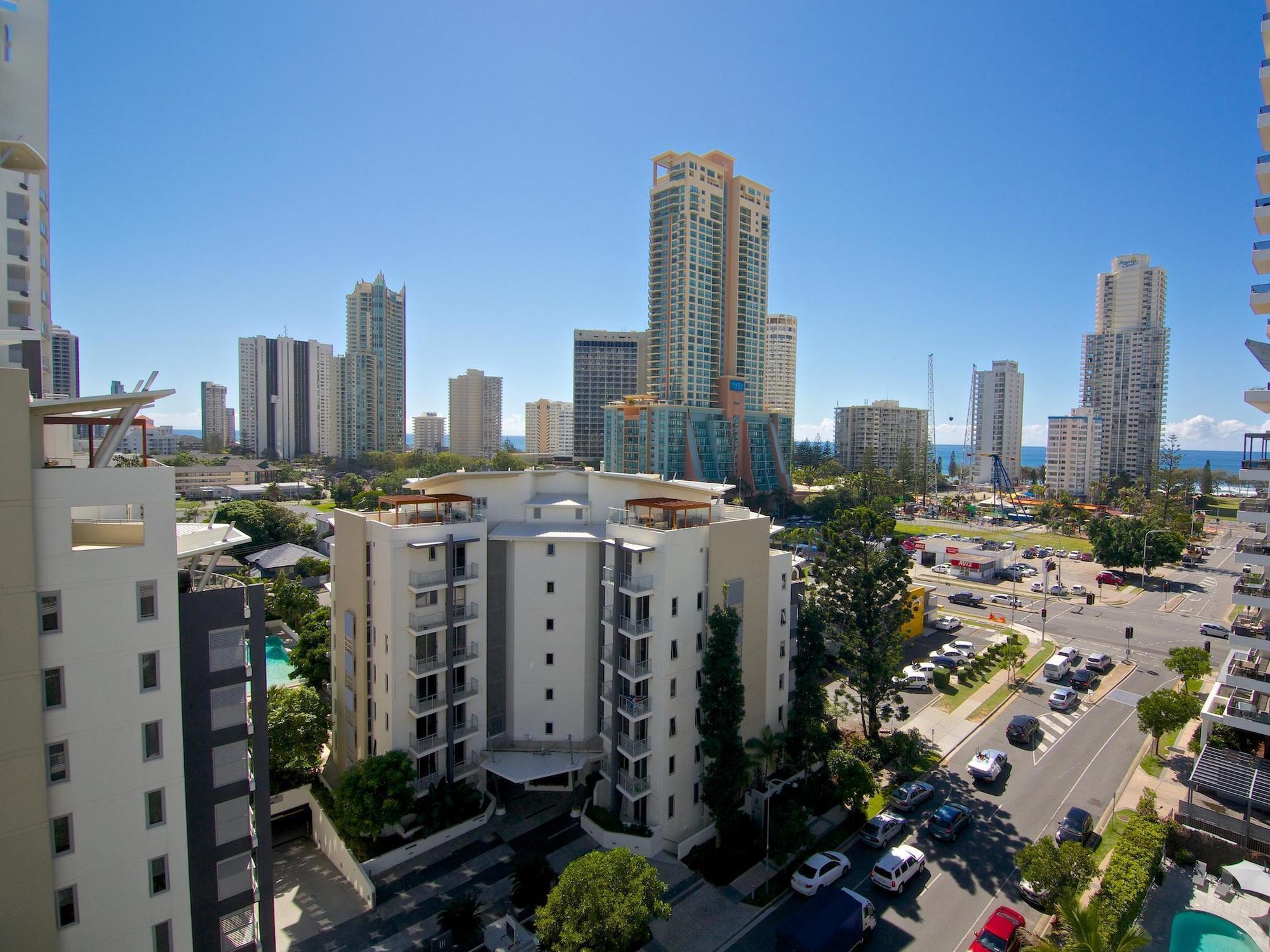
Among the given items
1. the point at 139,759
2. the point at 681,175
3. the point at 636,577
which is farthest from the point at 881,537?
the point at 681,175

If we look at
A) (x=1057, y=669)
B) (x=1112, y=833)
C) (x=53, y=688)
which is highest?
(x=53, y=688)

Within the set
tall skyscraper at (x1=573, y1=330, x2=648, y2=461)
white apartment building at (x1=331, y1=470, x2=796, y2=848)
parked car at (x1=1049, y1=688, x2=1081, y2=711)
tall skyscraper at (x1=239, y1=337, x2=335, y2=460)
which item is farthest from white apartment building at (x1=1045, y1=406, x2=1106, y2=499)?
tall skyscraper at (x1=239, y1=337, x2=335, y2=460)

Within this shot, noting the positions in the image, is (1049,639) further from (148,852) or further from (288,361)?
(288,361)

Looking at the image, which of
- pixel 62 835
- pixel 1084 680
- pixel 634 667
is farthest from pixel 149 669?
pixel 1084 680

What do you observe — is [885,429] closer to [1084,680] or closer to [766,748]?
[1084,680]

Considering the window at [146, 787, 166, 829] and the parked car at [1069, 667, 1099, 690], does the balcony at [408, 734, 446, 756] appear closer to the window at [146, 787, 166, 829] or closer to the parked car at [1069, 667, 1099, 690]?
the window at [146, 787, 166, 829]

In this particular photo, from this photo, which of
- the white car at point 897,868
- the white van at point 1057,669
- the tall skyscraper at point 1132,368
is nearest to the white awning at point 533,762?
the white car at point 897,868
